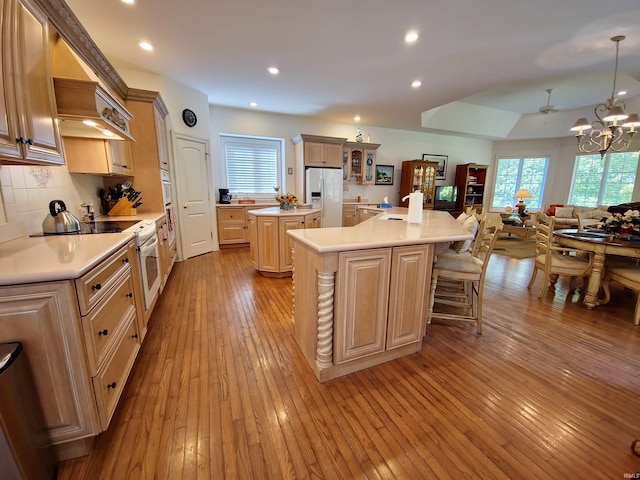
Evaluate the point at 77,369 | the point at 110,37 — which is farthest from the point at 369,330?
the point at 110,37

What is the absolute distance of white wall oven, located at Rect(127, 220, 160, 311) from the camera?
6.97 ft

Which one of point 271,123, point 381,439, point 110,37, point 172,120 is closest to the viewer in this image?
point 381,439

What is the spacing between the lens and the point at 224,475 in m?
1.19

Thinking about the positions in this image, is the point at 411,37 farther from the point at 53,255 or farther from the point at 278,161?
the point at 278,161

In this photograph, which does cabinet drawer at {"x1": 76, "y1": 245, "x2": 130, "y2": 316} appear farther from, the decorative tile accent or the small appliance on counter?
the small appliance on counter

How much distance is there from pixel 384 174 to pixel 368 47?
429 centimetres

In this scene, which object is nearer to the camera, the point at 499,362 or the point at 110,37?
the point at 499,362

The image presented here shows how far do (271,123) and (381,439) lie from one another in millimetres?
5809

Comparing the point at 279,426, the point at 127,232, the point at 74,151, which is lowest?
the point at 279,426

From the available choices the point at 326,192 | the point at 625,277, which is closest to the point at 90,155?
the point at 326,192

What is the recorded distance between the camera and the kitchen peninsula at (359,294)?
165cm

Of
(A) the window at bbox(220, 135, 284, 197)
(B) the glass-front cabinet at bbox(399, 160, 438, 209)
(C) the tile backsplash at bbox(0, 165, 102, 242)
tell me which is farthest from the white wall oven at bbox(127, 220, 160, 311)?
(B) the glass-front cabinet at bbox(399, 160, 438, 209)

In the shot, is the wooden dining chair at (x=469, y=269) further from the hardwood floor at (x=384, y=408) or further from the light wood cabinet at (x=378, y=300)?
the light wood cabinet at (x=378, y=300)

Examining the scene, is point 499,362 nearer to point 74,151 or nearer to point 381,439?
point 381,439
